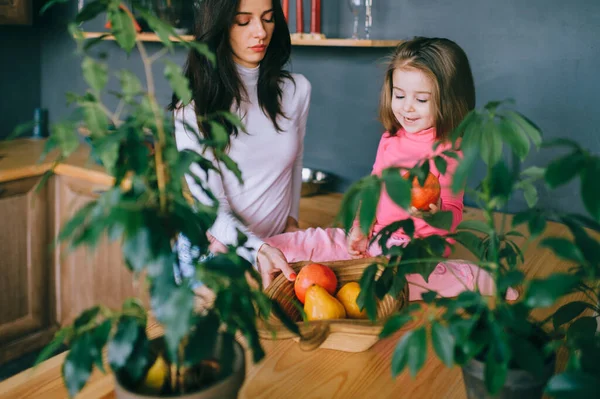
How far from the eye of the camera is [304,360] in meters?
1.08

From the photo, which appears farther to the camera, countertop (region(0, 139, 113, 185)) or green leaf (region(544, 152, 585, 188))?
countertop (region(0, 139, 113, 185))

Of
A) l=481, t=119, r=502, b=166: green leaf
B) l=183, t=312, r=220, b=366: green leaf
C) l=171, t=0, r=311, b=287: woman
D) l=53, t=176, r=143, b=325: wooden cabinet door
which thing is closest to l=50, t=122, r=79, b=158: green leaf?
l=183, t=312, r=220, b=366: green leaf

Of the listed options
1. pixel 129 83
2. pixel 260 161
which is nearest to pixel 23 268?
pixel 260 161

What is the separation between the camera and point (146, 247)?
0.55 m

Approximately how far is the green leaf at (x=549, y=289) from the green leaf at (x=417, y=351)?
114mm

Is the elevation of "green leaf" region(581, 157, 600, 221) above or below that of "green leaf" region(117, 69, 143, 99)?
below

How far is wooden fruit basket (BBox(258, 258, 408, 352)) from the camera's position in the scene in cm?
94

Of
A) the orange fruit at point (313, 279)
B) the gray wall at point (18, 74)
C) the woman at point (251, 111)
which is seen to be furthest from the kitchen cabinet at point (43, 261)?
the orange fruit at point (313, 279)

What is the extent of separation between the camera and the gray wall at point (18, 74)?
307cm

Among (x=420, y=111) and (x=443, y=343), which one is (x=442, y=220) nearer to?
(x=443, y=343)

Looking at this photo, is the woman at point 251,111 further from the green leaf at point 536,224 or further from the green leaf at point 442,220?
the green leaf at point 536,224

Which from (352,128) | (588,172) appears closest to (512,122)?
(588,172)

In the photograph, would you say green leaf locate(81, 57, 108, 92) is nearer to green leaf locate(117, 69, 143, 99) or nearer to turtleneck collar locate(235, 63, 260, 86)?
green leaf locate(117, 69, 143, 99)

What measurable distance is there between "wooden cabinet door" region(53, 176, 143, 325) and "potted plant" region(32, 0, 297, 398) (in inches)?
75.6
